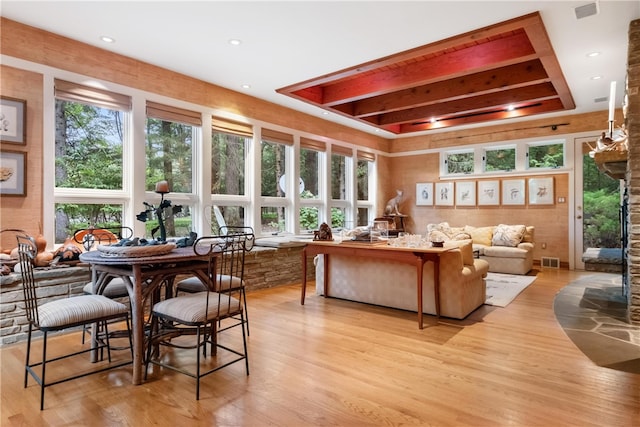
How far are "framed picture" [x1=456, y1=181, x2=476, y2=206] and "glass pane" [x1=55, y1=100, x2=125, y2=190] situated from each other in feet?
20.4

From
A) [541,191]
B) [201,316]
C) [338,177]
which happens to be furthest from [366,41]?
[541,191]

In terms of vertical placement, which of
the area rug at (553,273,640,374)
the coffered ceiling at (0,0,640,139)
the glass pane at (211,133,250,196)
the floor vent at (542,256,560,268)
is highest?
the coffered ceiling at (0,0,640,139)

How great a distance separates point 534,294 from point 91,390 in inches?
187

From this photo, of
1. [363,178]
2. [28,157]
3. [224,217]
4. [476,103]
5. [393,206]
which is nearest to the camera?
[28,157]

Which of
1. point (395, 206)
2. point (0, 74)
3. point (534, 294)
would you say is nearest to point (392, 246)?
point (534, 294)

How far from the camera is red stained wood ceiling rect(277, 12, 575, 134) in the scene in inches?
151

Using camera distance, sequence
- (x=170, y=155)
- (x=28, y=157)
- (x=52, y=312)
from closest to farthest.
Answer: (x=52, y=312), (x=28, y=157), (x=170, y=155)

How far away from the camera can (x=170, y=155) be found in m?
4.63

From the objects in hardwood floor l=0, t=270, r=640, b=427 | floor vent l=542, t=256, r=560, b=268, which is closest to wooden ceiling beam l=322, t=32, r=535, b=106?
hardwood floor l=0, t=270, r=640, b=427

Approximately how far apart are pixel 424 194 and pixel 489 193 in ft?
4.44

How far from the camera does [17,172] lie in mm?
3338

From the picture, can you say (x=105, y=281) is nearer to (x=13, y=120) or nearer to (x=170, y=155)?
(x=13, y=120)

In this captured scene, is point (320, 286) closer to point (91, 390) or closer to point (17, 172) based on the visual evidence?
point (91, 390)

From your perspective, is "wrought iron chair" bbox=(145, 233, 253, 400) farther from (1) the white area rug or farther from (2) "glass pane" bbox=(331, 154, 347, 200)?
(2) "glass pane" bbox=(331, 154, 347, 200)
